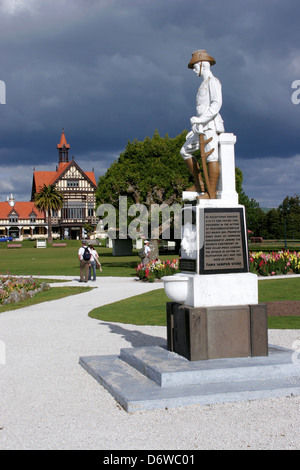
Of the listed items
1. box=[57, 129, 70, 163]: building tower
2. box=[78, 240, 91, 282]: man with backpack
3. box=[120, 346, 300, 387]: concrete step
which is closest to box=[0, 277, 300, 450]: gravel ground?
box=[120, 346, 300, 387]: concrete step

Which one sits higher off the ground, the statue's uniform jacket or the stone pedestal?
the statue's uniform jacket

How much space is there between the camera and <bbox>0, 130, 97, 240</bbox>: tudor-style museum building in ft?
285

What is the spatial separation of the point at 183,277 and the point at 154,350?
1.16 m

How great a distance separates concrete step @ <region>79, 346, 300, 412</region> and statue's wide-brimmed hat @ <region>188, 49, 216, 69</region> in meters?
4.20

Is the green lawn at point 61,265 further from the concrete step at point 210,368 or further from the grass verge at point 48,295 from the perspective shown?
the concrete step at point 210,368

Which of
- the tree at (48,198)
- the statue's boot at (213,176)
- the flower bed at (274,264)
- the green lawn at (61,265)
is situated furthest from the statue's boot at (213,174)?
the tree at (48,198)

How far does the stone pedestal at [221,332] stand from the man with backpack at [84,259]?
1410cm

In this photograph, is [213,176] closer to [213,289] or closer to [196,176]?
[196,176]

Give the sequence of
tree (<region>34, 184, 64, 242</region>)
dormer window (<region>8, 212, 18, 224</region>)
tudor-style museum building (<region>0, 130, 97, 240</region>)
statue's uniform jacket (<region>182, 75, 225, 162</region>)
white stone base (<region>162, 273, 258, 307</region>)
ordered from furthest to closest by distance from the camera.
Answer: dormer window (<region>8, 212, 18, 224</region>) → tudor-style museum building (<region>0, 130, 97, 240</region>) → tree (<region>34, 184, 64, 242</region>) → statue's uniform jacket (<region>182, 75, 225, 162</region>) → white stone base (<region>162, 273, 258, 307</region>)

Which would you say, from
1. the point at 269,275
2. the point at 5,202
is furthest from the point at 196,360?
the point at 5,202

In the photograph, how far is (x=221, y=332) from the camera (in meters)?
6.03

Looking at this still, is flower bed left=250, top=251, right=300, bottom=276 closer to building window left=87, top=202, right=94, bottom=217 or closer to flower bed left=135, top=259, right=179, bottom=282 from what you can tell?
flower bed left=135, top=259, right=179, bottom=282

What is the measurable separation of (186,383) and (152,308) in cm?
698

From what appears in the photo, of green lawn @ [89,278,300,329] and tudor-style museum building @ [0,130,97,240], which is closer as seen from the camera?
green lawn @ [89,278,300,329]
